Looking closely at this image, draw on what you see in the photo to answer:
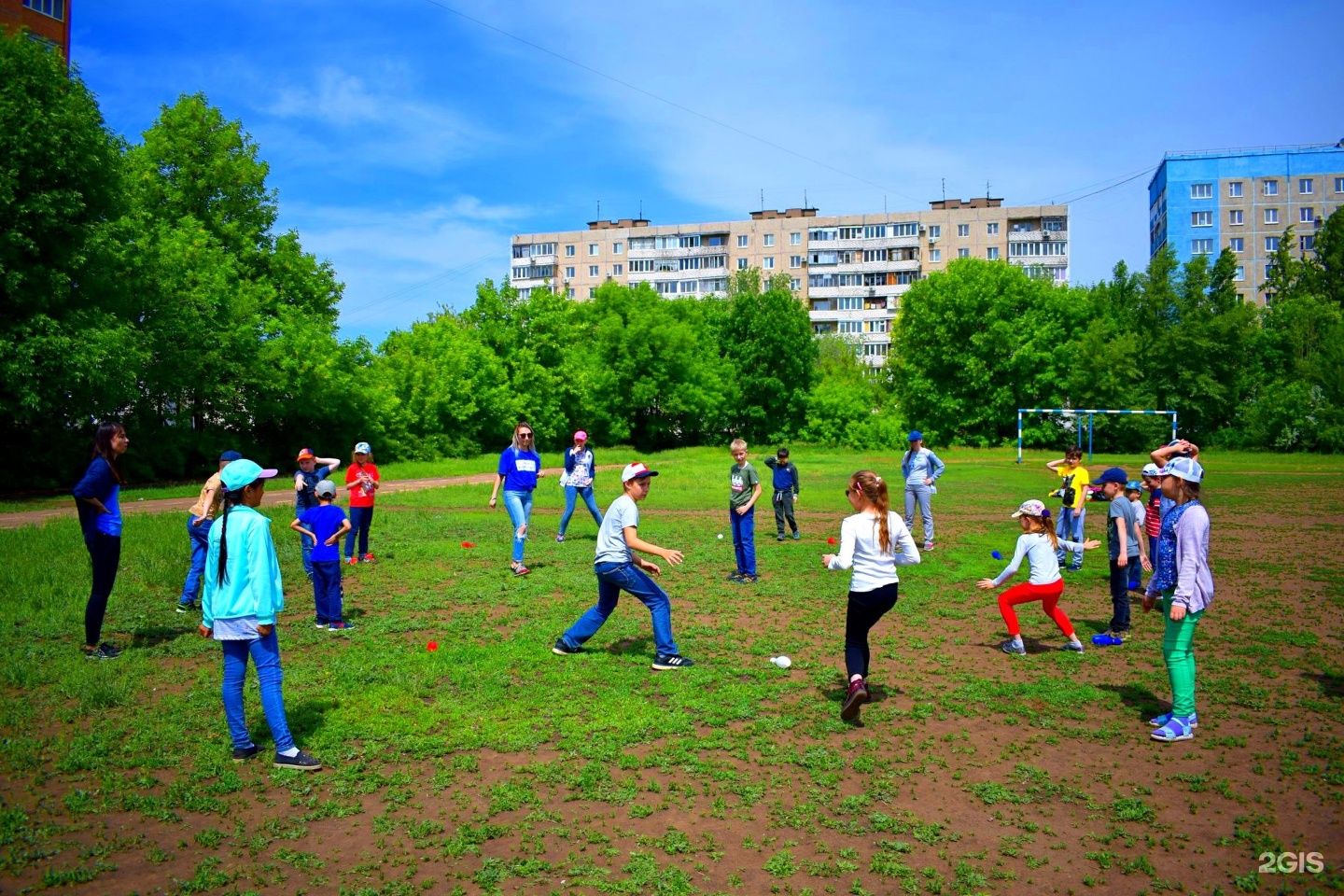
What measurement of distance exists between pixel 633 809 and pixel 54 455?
108 feet

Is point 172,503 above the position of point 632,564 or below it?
below

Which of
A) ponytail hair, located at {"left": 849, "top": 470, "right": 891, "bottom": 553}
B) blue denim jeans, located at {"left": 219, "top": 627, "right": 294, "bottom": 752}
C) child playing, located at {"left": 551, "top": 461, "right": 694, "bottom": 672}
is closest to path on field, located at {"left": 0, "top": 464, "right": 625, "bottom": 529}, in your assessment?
child playing, located at {"left": 551, "top": 461, "right": 694, "bottom": 672}

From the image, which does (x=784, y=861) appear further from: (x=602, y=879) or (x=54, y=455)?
(x=54, y=455)

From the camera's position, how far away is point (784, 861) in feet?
16.9

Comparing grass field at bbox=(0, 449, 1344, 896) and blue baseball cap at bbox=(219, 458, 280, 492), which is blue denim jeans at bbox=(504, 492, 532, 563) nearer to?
grass field at bbox=(0, 449, 1344, 896)

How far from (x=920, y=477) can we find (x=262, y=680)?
12.7 m

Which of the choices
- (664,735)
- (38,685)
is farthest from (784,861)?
(38,685)

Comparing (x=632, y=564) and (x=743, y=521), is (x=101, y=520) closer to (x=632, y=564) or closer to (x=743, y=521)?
(x=632, y=564)

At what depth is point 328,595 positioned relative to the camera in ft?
35.2

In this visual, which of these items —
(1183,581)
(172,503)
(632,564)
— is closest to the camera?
(1183,581)

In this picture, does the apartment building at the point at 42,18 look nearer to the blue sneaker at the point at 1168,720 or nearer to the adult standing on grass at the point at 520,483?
the adult standing on grass at the point at 520,483

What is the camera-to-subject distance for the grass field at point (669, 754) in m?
5.14

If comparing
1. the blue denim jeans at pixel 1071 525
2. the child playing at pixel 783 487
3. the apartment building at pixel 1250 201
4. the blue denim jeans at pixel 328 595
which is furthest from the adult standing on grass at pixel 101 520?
the apartment building at pixel 1250 201

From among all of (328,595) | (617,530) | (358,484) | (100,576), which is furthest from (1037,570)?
(358,484)
